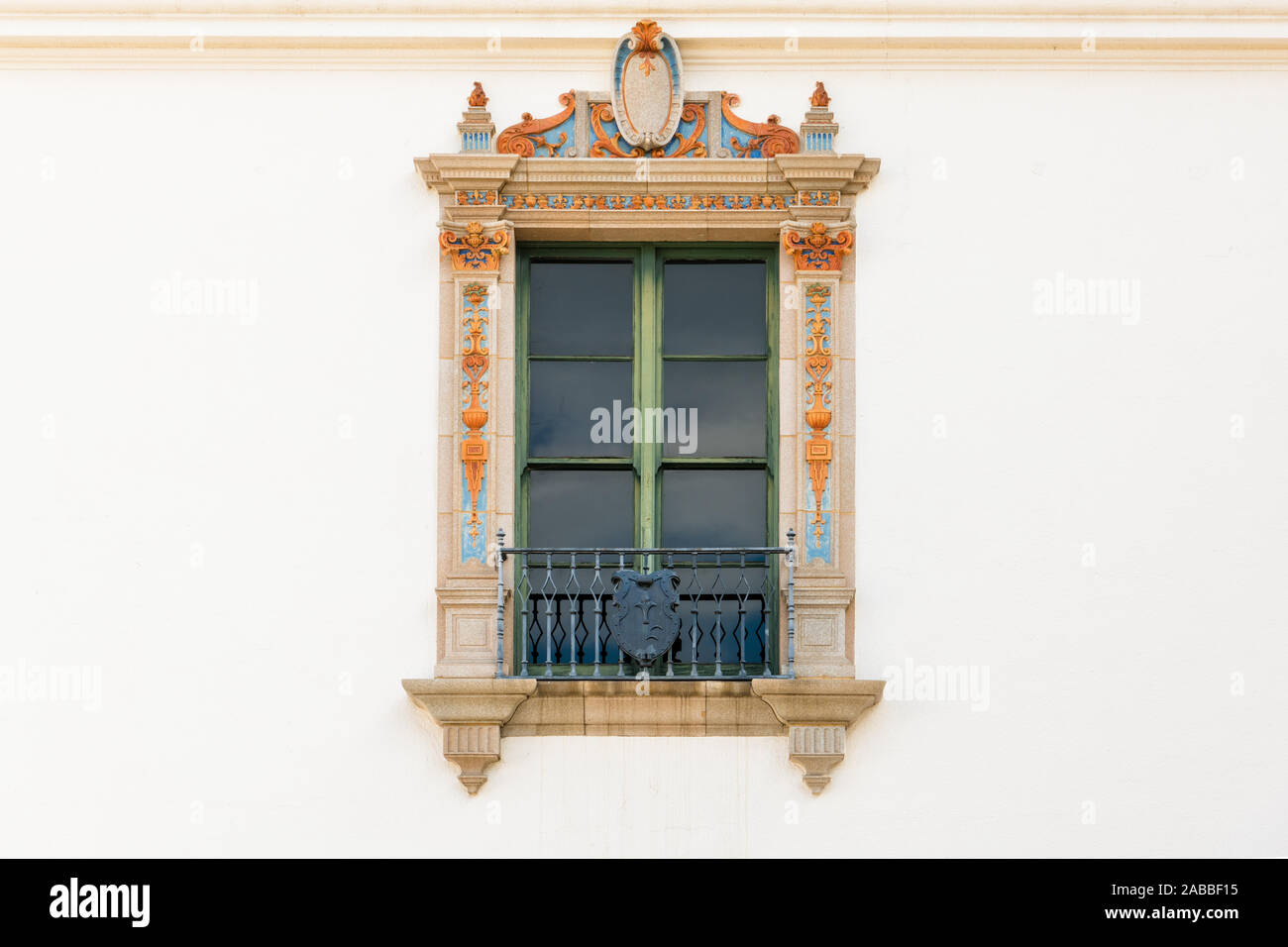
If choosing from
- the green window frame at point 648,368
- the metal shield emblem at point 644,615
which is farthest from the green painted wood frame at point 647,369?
the metal shield emblem at point 644,615

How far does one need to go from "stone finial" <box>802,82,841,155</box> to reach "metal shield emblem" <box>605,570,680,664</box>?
2.37 meters

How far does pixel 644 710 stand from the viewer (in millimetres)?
8727

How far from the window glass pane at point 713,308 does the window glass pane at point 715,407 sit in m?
0.09

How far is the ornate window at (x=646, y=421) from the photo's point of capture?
8719 mm

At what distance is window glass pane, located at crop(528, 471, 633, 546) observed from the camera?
363 inches

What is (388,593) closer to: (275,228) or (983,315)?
(275,228)

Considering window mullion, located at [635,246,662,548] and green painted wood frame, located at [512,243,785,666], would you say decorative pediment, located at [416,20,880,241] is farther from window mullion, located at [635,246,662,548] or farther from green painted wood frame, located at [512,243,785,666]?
window mullion, located at [635,246,662,548]

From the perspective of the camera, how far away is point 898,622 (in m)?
8.88

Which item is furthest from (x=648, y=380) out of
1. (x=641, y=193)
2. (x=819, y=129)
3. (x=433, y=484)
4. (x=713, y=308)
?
(x=819, y=129)

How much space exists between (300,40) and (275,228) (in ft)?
3.29

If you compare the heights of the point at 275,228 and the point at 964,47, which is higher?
the point at 964,47

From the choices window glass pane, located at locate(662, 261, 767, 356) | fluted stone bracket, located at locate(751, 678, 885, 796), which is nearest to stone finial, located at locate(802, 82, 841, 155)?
window glass pane, located at locate(662, 261, 767, 356)
